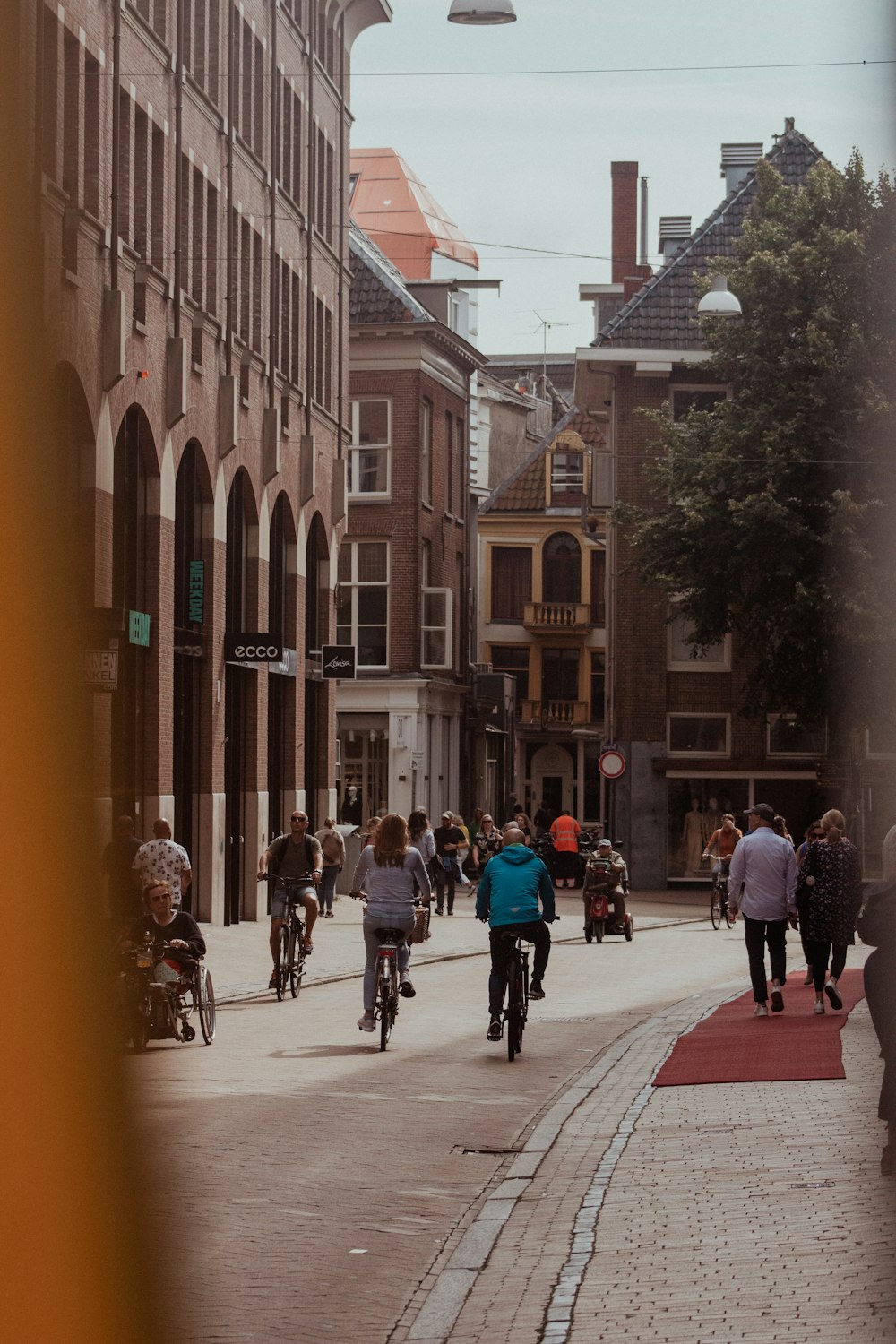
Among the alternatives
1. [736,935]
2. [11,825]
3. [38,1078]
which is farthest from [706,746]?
[38,1078]

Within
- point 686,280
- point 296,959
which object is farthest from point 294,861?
point 686,280

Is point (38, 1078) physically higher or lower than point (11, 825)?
lower

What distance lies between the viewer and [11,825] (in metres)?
20.3

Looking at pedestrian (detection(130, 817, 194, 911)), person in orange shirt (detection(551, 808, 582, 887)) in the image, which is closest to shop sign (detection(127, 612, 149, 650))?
pedestrian (detection(130, 817, 194, 911))

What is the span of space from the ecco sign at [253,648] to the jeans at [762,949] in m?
13.3

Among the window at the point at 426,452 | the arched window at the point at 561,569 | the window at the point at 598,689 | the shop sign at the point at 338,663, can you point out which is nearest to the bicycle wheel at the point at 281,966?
the shop sign at the point at 338,663

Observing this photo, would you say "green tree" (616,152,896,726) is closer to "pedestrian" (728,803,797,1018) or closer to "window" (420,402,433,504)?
"window" (420,402,433,504)

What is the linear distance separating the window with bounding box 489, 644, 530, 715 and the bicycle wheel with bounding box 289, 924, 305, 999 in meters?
52.7

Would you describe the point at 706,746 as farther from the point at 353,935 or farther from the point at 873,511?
the point at 353,935

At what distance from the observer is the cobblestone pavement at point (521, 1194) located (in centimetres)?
710

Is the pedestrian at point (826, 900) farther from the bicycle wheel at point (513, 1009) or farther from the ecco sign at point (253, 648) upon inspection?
the ecco sign at point (253, 648)

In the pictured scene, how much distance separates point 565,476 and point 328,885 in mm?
39914

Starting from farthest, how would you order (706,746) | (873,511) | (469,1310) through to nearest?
(706,746) < (873,511) < (469,1310)

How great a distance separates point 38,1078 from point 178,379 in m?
16.1
